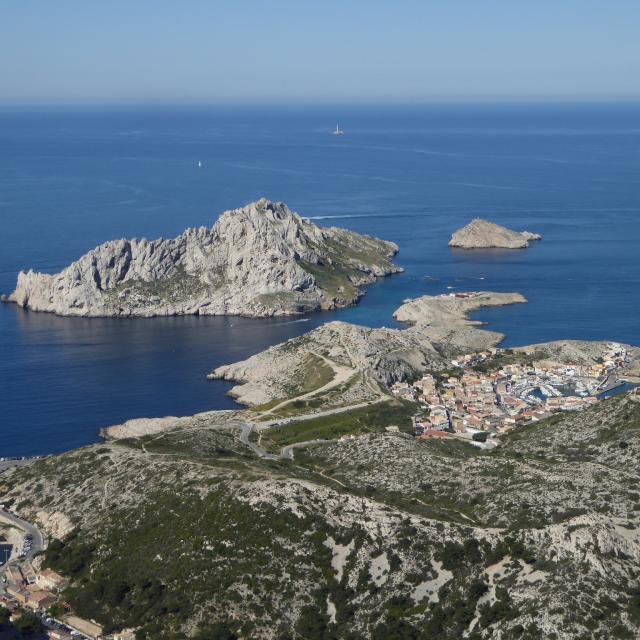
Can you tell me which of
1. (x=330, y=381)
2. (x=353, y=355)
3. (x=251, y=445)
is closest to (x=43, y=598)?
(x=251, y=445)

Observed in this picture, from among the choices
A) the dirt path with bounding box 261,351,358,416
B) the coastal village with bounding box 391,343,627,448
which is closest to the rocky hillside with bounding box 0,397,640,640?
the coastal village with bounding box 391,343,627,448

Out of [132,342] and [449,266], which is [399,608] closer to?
[132,342]

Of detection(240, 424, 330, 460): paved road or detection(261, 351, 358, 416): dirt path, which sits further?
detection(261, 351, 358, 416): dirt path

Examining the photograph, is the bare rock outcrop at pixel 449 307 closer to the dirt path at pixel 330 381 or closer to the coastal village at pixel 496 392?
the coastal village at pixel 496 392

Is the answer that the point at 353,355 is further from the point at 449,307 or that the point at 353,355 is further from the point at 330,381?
the point at 449,307

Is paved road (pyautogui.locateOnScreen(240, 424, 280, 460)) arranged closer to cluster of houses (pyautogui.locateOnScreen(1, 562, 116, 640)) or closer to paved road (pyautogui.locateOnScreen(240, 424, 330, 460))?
paved road (pyautogui.locateOnScreen(240, 424, 330, 460))

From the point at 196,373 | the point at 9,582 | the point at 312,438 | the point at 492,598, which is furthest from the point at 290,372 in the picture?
the point at 492,598
